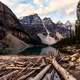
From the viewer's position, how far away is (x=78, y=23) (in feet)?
297

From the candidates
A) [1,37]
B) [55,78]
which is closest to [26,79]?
[55,78]

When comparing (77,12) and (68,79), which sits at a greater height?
(77,12)

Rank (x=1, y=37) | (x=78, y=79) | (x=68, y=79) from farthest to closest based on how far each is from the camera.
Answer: (x=1, y=37) < (x=78, y=79) < (x=68, y=79)

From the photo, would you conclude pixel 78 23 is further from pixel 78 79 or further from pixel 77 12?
pixel 78 79

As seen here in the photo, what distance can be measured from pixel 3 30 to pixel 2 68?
586 ft

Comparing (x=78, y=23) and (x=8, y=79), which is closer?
(x=8, y=79)

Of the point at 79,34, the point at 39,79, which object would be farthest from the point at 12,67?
the point at 79,34

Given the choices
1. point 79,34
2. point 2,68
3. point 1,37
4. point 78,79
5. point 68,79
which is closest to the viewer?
point 68,79

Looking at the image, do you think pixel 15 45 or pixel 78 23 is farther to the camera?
pixel 15 45

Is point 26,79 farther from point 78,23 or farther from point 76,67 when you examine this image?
point 78,23

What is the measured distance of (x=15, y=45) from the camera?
197m

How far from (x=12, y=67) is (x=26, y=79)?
7196 mm

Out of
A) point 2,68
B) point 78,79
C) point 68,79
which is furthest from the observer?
point 2,68

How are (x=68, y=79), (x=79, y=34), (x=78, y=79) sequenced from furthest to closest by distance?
(x=79, y=34) → (x=78, y=79) → (x=68, y=79)
